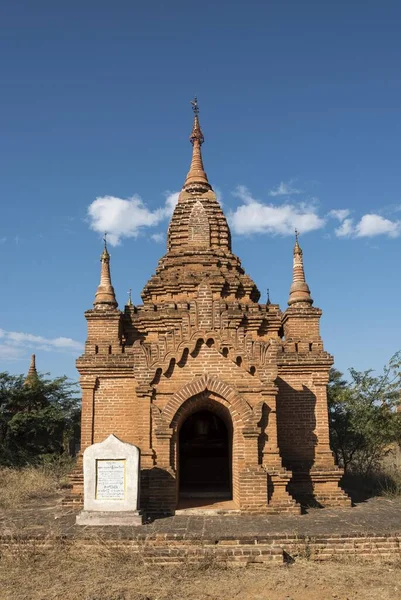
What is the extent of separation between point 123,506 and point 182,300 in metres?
6.53

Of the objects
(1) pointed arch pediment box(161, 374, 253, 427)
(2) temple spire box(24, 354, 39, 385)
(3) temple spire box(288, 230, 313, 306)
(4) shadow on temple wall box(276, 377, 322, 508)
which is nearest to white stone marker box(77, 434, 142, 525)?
(1) pointed arch pediment box(161, 374, 253, 427)

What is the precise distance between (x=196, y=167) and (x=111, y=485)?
41.6 feet

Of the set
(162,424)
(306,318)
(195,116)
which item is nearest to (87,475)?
(162,424)

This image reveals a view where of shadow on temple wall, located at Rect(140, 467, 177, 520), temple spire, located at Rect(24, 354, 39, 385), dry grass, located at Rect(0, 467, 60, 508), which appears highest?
temple spire, located at Rect(24, 354, 39, 385)

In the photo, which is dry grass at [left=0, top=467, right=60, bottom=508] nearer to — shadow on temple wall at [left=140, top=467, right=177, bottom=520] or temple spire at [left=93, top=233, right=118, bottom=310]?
shadow on temple wall at [left=140, top=467, right=177, bottom=520]

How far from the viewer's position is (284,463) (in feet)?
43.8

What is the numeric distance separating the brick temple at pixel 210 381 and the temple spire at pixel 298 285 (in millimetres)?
33

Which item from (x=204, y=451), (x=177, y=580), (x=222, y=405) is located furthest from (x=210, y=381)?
(x=204, y=451)

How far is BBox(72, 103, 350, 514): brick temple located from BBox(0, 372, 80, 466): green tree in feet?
30.2

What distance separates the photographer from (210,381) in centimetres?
1199

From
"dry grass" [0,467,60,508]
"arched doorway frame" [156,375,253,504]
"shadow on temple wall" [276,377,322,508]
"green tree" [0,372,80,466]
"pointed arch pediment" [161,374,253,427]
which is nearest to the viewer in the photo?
"arched doorway frame" [156,375,253,504]

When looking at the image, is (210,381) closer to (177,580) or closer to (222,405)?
(222,405)

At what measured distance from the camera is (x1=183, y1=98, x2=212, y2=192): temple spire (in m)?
19.0

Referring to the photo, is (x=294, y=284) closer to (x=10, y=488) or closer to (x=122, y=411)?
(x=122, y=411)
